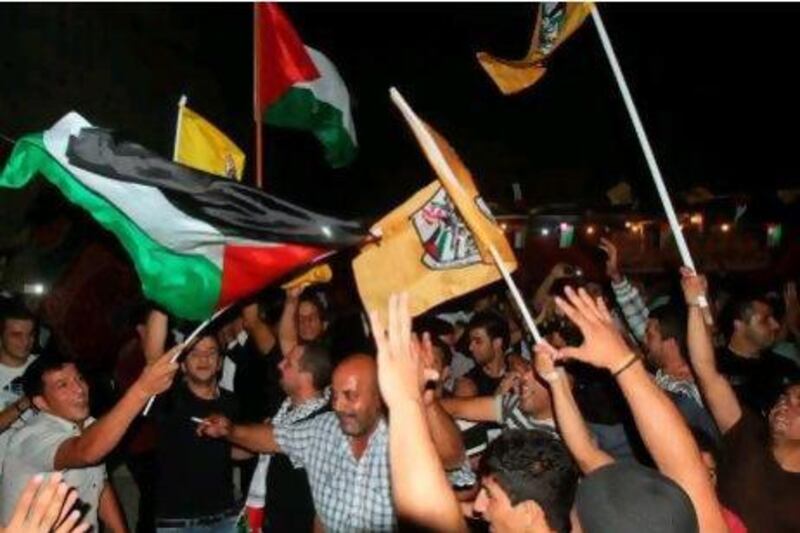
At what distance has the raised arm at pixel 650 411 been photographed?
321cm

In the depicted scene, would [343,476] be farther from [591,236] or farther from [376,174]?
[376,174]

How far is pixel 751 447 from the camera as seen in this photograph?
443cm

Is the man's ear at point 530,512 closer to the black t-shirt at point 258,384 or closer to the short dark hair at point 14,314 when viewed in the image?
the black t-shirt at point 258,384

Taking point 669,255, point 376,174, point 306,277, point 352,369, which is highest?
point 376,174

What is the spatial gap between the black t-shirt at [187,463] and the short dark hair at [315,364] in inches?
28.6

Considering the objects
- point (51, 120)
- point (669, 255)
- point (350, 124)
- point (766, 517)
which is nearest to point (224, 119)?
point (51, 120)

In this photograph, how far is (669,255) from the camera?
81.9 feet

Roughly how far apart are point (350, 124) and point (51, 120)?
11.3 metres

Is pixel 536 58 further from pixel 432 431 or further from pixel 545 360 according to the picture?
pixel 432 431

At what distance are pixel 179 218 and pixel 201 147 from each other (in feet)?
4.12

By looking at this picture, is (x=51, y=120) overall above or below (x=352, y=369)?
above

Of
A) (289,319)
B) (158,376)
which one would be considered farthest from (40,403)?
(289,319)

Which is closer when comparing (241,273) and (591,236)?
(241,273)

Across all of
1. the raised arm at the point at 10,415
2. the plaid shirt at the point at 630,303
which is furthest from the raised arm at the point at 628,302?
the raised arm at the point at 10,415
